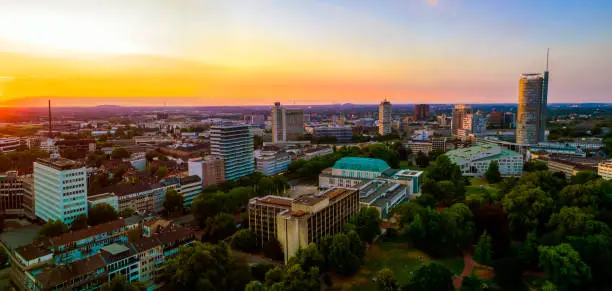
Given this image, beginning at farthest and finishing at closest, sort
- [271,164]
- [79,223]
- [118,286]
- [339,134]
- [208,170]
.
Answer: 1. [339,134]
2. [271,164]
3. [208,170]
4. [79,223]
5. [118,286]

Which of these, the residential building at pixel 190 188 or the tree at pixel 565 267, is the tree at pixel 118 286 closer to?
the residential building at pixel 190 188

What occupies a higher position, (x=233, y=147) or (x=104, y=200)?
(x=233, y=147)

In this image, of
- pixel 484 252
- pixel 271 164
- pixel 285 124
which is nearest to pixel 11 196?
pixel 271 164

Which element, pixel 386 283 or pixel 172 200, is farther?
pixel 172 200

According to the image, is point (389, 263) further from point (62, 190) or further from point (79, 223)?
point (62, 190)

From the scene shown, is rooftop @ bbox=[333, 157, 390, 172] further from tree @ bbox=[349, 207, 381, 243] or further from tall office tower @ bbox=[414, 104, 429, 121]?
tall office tower @ bbox=[414, 104, 429, 121]

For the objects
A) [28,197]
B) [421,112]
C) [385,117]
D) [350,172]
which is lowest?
[28,197]

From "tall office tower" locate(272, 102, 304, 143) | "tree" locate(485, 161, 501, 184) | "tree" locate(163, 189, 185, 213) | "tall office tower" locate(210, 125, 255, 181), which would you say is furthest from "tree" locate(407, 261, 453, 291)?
"tall office tower" locate(272, 102, 304, 143)
